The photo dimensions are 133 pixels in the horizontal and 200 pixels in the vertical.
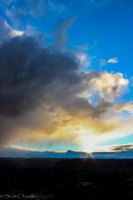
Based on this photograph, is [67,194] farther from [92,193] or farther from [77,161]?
[77,161]

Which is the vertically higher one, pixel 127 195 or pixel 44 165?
pixel 44 165

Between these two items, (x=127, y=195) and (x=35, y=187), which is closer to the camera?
(x=127, y=195)

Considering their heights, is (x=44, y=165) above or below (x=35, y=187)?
above

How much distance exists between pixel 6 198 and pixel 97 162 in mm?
125313

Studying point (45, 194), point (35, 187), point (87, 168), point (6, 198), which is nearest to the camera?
point (6, 198)

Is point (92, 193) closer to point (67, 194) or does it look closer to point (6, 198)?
point (67, 194)

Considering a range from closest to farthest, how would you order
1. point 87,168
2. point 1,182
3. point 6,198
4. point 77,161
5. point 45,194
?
point 6,198
point 45,194
point 1,182
point 87,168
point 77,161

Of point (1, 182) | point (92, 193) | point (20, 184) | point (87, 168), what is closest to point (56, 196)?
point (92, 193)

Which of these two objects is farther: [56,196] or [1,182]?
[1,182]

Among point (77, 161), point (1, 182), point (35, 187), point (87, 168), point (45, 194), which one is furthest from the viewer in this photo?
point (77, 161)

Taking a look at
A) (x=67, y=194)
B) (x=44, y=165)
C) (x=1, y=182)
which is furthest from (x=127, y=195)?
(x=44, y=165)

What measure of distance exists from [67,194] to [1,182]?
25.5m

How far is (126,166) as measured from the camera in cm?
15938

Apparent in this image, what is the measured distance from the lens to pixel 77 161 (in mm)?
168375
